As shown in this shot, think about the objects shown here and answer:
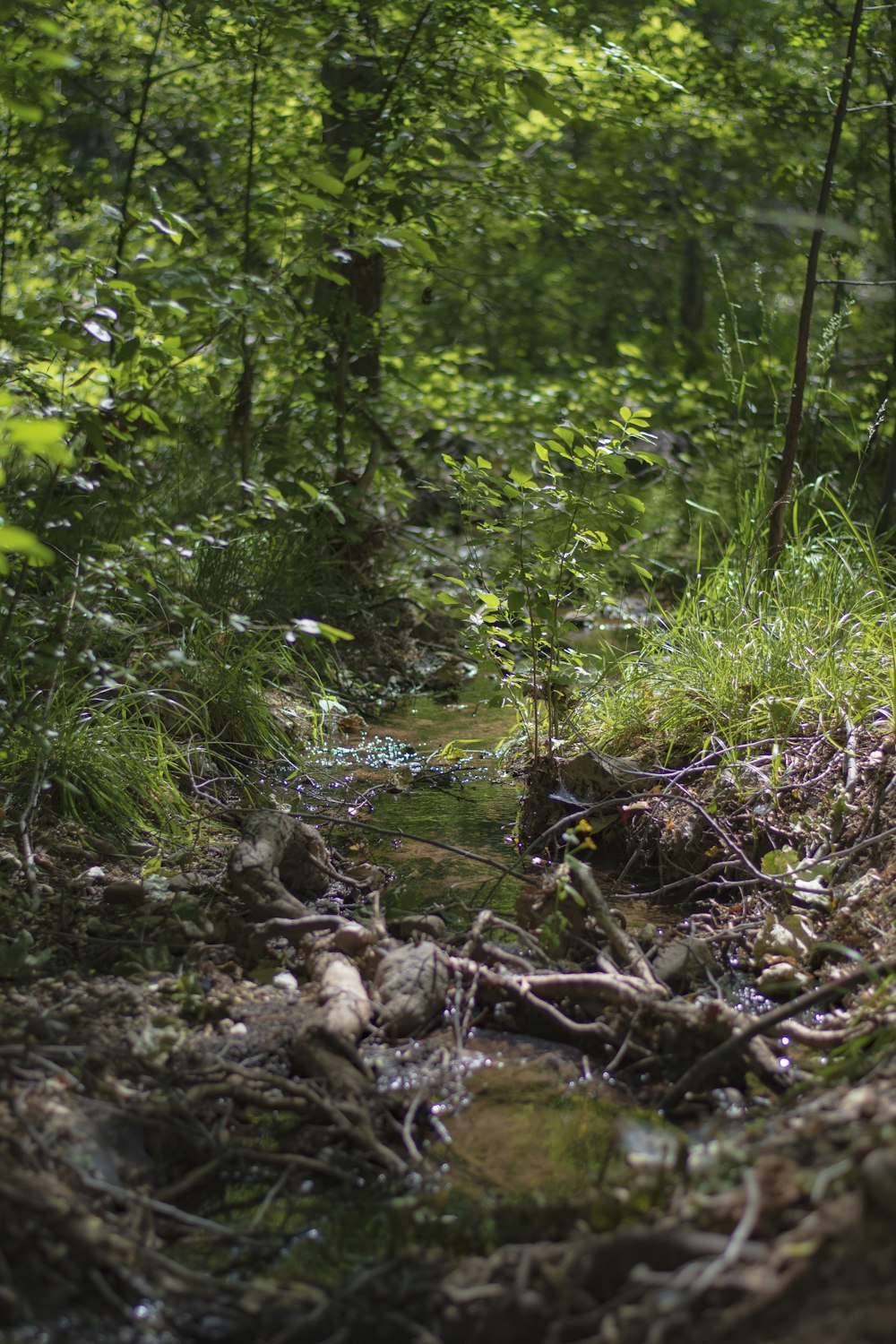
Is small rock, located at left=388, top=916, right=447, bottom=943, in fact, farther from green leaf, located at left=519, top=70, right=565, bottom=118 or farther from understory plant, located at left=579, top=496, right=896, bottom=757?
green leaf, located at left=519, top=70, right=565, bottom=118

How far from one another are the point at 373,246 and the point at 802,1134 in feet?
11.6

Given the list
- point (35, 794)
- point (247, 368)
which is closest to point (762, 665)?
point (35, 794)

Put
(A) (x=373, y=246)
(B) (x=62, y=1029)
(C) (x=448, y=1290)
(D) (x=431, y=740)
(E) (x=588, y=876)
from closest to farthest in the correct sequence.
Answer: (C) (x=448, y=1290)
(B) (x=62, y=1029)
(E) (x=588, y=876)
(A) (x=373, y=246)
(D) (x=431, y=740)

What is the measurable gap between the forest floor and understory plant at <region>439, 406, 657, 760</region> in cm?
32

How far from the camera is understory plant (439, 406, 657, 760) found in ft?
10.1

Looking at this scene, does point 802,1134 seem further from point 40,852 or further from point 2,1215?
A: point 40,852

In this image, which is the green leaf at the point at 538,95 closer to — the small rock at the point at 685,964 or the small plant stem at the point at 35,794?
the small plant stem at the point at 35,794

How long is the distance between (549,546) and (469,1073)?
5.18 ft

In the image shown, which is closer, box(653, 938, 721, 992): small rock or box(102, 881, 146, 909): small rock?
box(653, 938, 721, 992): small rock

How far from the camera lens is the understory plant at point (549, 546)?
3.08 metres

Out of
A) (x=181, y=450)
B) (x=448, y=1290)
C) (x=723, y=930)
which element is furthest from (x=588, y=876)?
(x=181, y=450)

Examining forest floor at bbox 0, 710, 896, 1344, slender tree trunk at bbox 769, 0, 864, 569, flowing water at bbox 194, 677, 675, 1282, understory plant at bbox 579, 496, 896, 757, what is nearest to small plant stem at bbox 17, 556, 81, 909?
forest floor at bbox 0, 710, 896, 1344

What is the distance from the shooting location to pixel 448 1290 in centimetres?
144

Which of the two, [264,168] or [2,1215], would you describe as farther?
[264,168]
